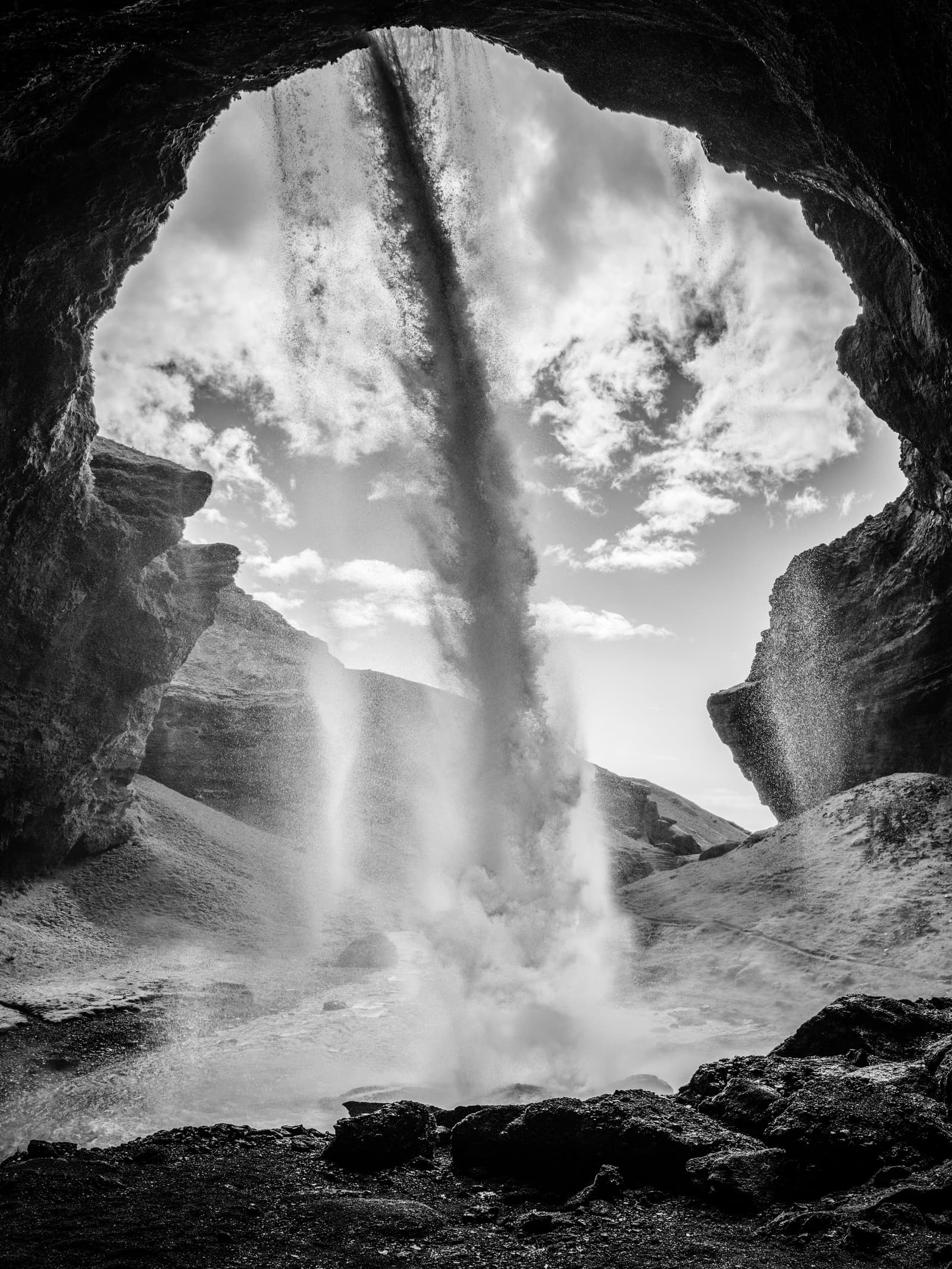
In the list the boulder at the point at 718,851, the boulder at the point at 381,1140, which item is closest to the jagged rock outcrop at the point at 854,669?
the boulder at the point at 718,851

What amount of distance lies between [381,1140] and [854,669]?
28568mm

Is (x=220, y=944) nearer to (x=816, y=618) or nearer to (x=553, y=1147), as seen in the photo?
(x=553, y=1147)

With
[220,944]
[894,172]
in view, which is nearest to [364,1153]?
[894,172]

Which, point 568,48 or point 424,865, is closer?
point 568,48

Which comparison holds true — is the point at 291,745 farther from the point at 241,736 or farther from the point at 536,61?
the point at 536,61

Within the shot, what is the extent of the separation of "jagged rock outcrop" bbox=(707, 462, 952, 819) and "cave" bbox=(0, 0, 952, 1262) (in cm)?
13

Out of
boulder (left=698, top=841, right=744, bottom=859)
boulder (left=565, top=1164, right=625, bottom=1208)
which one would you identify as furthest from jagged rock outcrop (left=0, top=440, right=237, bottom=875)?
boulder (left=698, top=841, right=744, bottom=859)

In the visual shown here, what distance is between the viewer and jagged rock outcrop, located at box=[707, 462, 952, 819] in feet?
85.5

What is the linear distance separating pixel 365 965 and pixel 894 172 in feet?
77.4

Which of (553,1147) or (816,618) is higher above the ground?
(816,618)

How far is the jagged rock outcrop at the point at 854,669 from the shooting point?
85.5 ft

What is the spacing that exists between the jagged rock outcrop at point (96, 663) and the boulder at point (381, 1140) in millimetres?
18770

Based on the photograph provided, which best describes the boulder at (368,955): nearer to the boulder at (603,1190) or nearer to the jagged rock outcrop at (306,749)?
the jagged rock outcrop at (306,749)

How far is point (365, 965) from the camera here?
2175 centimetres
